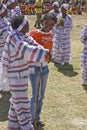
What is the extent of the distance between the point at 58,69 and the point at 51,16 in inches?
237

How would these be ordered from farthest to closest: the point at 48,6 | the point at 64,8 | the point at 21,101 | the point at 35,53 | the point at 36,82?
the point at 48,6, the point at 64,8, the point at 36,82, the point at 21,101, the point at 35,53

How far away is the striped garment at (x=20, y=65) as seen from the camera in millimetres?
5616

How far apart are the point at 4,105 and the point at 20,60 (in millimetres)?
2759

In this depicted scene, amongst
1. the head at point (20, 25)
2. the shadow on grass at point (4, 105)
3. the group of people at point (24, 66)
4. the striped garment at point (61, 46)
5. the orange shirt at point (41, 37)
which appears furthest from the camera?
the striped garment at point (61, 46)

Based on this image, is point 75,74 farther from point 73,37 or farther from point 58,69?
A: point 73,37

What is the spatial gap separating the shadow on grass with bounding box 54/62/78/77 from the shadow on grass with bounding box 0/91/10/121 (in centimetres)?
303

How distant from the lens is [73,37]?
19781 millimetres

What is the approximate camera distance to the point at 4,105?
838 cm

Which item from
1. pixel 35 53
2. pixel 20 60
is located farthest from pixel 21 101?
pixel 35 53

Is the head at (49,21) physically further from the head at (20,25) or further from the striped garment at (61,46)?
the striped garment at (61,46)

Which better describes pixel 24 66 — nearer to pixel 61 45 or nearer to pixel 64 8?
pixel 64 8

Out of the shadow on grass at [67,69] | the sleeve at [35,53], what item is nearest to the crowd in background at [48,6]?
the shadow on grass at [67,69]

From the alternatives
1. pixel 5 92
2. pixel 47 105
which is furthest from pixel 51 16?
pixel 5 92

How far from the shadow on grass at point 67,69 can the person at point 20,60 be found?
5.59m
